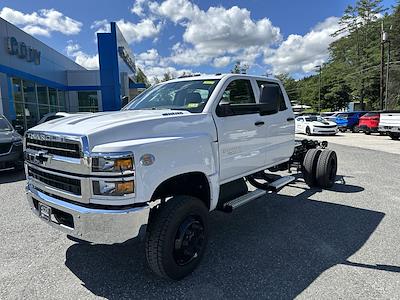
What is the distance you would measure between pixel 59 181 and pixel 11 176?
7263 millimetres

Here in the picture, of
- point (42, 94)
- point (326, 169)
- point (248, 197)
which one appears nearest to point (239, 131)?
point (248, 197)

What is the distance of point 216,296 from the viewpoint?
10.2ft

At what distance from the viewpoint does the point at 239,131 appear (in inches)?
167

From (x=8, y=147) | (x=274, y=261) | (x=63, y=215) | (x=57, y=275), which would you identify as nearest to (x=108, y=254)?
(x=57, y=275)

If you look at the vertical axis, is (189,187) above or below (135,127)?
below

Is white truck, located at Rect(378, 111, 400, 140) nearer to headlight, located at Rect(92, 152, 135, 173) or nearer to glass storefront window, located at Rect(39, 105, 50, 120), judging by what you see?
headlight, located at Rect(92, 152, 135, 173)

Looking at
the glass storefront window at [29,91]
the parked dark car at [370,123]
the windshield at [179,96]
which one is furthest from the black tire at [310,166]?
the parked dark car at [370,123]

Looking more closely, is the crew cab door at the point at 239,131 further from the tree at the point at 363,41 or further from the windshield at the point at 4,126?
the tree at the point at 363,41

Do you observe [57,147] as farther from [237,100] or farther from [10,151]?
[10,151]

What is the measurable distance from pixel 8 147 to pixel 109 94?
14.0 meters

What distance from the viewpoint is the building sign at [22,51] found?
17547 mm

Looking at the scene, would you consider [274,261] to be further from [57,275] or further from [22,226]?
[22,226]

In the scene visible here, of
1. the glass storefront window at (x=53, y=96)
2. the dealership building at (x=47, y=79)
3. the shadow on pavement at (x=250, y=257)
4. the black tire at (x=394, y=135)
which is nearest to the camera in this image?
the shadow on pavement at (x=250, y=257)

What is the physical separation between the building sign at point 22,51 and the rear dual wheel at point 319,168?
16.9 m
